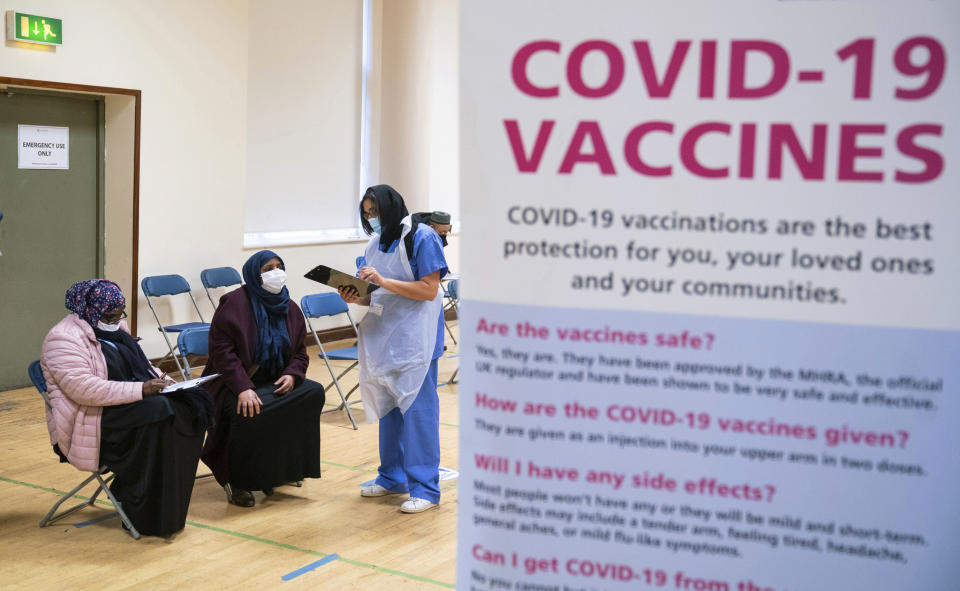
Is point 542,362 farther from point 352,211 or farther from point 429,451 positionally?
point 352,211

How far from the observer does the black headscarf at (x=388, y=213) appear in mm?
4535

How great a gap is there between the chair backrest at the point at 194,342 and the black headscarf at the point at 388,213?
56.5 inches

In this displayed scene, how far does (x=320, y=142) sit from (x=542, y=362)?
811cm

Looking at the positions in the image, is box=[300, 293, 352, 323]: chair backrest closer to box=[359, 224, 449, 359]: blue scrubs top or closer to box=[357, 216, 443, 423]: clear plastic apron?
box=[357, 216, 443, 423]: clear plastic apron

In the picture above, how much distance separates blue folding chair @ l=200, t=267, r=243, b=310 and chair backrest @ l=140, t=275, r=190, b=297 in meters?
0.21

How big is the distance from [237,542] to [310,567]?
45 centimetres

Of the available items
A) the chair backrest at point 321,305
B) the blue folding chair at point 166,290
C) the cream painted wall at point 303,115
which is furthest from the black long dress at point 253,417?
the cream painted wall at point 303,115

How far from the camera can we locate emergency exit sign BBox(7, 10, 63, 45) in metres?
6.36

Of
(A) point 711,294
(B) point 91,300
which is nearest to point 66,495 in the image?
(B) point 91,300

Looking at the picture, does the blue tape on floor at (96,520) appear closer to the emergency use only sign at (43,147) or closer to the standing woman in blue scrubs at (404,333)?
the standing woman in blue scrubs at (404,333)

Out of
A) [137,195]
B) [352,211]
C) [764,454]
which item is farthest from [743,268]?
[352,211]

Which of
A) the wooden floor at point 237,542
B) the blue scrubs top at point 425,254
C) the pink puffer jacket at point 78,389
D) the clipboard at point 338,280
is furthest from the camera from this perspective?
the blue scrubs top at point 425,254

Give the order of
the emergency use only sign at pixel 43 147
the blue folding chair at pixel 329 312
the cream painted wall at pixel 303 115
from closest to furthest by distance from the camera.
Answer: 1. the blue folding chair at pixel 329 312
2. the emergency use only sign at pixel 43 147
3. the cream painted wall at pixel 303 115

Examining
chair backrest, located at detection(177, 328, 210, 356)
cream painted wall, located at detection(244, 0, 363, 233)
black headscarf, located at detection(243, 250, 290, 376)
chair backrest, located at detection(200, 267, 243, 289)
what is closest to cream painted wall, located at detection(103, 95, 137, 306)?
chair backrest, located at detection(200, 267, 243, 289)
